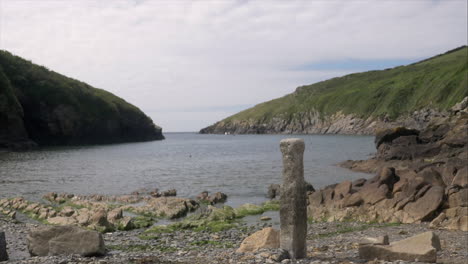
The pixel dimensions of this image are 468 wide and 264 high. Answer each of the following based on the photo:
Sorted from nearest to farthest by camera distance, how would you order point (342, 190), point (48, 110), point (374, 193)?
point (374, 193) → point (342, 190) → point (48, 110)

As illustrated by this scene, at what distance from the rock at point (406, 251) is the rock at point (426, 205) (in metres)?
9.37

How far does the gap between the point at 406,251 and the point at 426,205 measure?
11.2 meters

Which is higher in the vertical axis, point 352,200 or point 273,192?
point 352,200

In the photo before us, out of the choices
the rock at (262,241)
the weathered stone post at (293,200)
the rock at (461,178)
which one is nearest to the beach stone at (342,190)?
the rock at (461,178)

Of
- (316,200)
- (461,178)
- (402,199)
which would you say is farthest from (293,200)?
(461,178)

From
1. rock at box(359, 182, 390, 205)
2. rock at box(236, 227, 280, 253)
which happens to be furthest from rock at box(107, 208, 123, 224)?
rock at box(359, 182, 390, 205)

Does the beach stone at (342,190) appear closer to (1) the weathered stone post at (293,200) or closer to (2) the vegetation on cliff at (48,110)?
(1) the weathered stone post at (293,200)

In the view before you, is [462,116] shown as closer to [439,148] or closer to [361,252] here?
[439,148]

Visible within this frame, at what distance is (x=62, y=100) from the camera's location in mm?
141250

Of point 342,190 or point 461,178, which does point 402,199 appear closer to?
point 342,190

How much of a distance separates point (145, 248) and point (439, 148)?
45.5 metres

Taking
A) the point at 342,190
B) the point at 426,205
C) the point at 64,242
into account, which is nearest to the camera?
the point at 64,242

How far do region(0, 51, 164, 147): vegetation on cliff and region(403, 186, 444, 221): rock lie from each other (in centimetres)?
10258

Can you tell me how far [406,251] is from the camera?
42.3 feet
